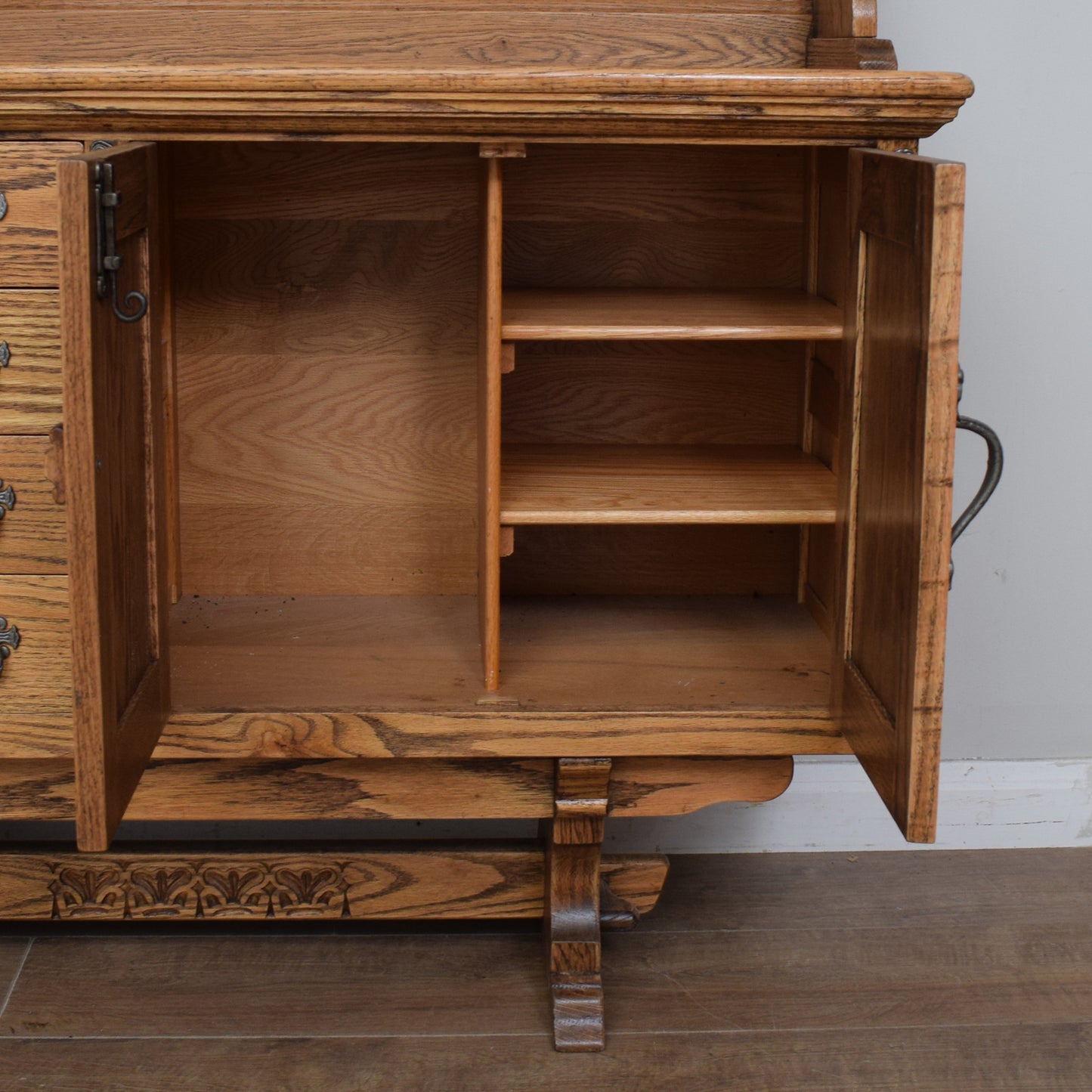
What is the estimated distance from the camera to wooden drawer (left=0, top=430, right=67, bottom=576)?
1656 mm

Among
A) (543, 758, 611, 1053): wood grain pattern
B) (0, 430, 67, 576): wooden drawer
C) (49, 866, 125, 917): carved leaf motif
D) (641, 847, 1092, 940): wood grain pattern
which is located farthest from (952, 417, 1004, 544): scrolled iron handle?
(49, 866, 125, 917): carved leaf motif

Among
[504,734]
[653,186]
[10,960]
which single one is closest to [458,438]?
[653,186]

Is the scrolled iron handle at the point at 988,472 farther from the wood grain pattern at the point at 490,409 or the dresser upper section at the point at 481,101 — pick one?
the wood grain pattern at the point at 490,409

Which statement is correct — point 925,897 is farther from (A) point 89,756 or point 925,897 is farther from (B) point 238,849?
(A) point 89,756

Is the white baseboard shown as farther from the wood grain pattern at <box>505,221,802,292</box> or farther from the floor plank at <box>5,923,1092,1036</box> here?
the wood grain pattern at <box>505,221,802,292</box>

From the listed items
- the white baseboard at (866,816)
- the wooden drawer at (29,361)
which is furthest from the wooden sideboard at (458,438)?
the white baseboard at (866,816)

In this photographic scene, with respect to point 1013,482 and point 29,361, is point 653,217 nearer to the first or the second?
point 1013,482

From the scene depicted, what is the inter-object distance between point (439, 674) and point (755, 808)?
2.75ft

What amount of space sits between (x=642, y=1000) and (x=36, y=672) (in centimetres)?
99

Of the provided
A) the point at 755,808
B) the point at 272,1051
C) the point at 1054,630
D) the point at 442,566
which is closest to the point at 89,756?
the point at 272,1051

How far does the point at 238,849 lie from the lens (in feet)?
6.80

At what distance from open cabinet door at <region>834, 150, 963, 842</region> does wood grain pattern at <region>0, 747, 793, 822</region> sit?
0.81 feet

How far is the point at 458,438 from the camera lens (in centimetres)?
229

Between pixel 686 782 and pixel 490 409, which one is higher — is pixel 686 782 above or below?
below
